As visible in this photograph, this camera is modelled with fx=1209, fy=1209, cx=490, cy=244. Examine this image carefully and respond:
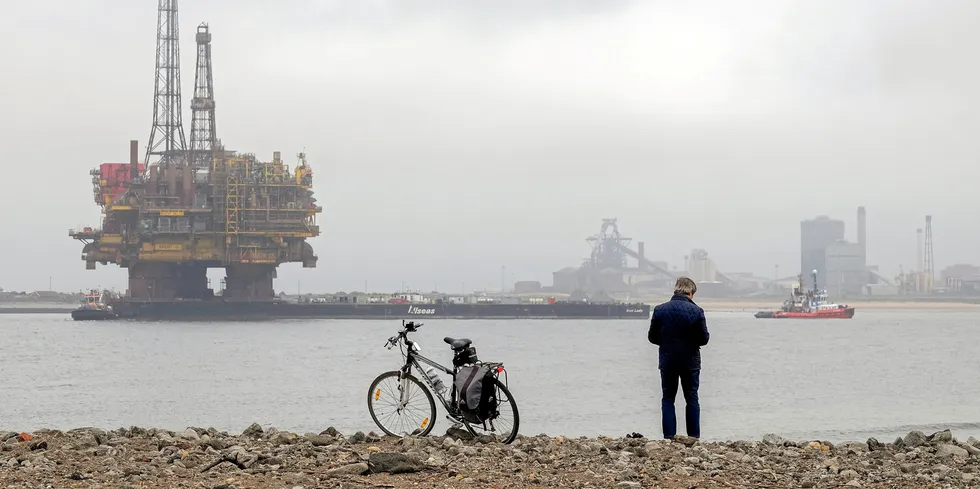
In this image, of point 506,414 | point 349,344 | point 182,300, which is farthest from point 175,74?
point 506,414

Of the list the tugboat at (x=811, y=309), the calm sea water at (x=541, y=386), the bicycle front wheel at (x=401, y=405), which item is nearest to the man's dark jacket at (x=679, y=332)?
the bicycle front wheel at (x=401, y=405)

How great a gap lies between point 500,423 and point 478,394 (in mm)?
368

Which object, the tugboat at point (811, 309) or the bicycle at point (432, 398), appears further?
the tugboat at point (811, 309)

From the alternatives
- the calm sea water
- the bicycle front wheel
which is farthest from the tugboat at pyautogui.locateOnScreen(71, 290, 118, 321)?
the bicycle front wheel

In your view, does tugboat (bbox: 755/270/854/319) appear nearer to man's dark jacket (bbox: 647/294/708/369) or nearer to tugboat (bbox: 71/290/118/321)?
tugboat (bbox: 71/290/118/321)

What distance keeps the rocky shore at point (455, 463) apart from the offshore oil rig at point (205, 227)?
8224 centimetres

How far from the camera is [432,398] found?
10781 millimetres

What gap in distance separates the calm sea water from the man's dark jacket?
9.12m

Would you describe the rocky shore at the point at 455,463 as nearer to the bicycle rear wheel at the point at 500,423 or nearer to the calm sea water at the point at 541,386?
the bicycle rear wheel at the point at 500,423

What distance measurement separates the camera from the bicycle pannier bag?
10.2 metres

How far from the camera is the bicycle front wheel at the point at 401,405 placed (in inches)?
429

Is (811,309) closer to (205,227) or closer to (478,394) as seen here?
(205,227)

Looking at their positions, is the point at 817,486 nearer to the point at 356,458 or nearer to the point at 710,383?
the point at 356,458

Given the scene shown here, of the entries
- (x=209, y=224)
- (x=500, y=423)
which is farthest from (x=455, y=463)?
(x=209, y=224)
